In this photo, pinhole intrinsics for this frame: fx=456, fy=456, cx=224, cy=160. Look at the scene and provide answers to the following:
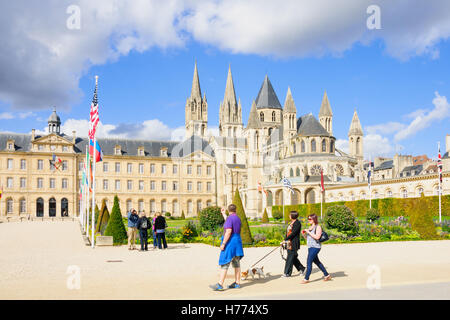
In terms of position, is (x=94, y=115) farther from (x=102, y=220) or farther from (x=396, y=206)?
(x=396, y=206)

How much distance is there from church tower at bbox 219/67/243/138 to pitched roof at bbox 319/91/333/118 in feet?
63.2

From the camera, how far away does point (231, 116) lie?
86.9 meters

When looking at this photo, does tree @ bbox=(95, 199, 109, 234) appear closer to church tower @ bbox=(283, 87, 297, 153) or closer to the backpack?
the backpack

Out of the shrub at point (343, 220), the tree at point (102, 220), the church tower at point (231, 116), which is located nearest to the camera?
the shrub at point (343, 220)

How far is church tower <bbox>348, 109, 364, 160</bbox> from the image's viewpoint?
226 feet

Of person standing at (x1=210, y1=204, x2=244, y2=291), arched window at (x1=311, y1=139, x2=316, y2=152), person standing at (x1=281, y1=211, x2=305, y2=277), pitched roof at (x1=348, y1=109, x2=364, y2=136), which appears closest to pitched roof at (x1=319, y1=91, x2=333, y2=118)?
pitched roof at (x1=348, y1=109, x2=364, y2=136)

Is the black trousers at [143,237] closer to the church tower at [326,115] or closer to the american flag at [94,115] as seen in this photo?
the american flag at [94,115]

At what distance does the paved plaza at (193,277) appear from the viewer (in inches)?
289

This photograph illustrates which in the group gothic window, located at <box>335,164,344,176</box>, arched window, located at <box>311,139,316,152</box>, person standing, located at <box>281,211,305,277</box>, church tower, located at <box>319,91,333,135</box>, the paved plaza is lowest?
the paved plaza

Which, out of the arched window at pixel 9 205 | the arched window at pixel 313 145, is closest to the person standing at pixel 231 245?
the arched window at pixel 9 205

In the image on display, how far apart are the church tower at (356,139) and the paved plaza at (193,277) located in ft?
186

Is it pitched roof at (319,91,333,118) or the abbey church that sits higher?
pitched roof at (319,91,333,118)

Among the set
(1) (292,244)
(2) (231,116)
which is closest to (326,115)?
(2) (231,116)
